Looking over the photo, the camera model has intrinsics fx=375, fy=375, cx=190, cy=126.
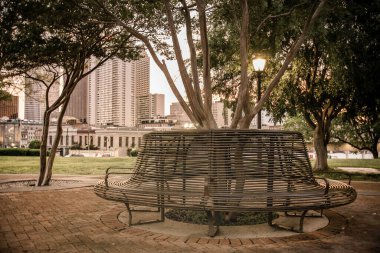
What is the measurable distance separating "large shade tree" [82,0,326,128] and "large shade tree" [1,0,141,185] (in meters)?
0.64

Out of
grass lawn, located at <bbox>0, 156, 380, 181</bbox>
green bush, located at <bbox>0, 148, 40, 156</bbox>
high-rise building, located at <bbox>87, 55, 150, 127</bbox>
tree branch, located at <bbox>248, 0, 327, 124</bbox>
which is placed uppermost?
high-rise building, located at <bbox>87, 55, 150, 127</bbox>

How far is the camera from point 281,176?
541cm

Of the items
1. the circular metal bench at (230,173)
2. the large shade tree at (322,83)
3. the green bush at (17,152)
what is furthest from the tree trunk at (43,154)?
the green bush at (17,152)

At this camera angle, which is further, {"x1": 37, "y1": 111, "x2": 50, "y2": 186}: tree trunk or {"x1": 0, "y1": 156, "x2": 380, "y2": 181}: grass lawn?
{"x1": 0, "y1": 156, "x2": 380, "y2": 181}: grass lawn

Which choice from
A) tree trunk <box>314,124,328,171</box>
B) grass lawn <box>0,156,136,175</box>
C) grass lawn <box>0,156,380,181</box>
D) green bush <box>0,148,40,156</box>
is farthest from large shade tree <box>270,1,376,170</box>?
green bush <box>0,148,40,156</box>

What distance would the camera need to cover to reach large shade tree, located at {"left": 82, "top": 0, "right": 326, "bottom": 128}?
695 cm

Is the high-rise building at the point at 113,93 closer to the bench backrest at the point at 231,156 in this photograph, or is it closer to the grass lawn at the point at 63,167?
the grass lawn at the point at 63,167

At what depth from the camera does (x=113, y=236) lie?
17.0 ft

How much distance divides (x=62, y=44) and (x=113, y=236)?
678 centimetres

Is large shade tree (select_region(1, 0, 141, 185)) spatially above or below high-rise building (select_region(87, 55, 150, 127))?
below

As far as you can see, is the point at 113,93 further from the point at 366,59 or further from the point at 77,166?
the point at 366,59

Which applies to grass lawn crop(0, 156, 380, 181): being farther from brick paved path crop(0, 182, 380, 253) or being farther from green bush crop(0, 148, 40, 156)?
green bush crop(0, 148, 40, 156)

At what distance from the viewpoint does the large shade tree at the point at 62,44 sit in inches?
347

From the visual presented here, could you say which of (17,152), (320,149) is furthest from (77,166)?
(17,152)
